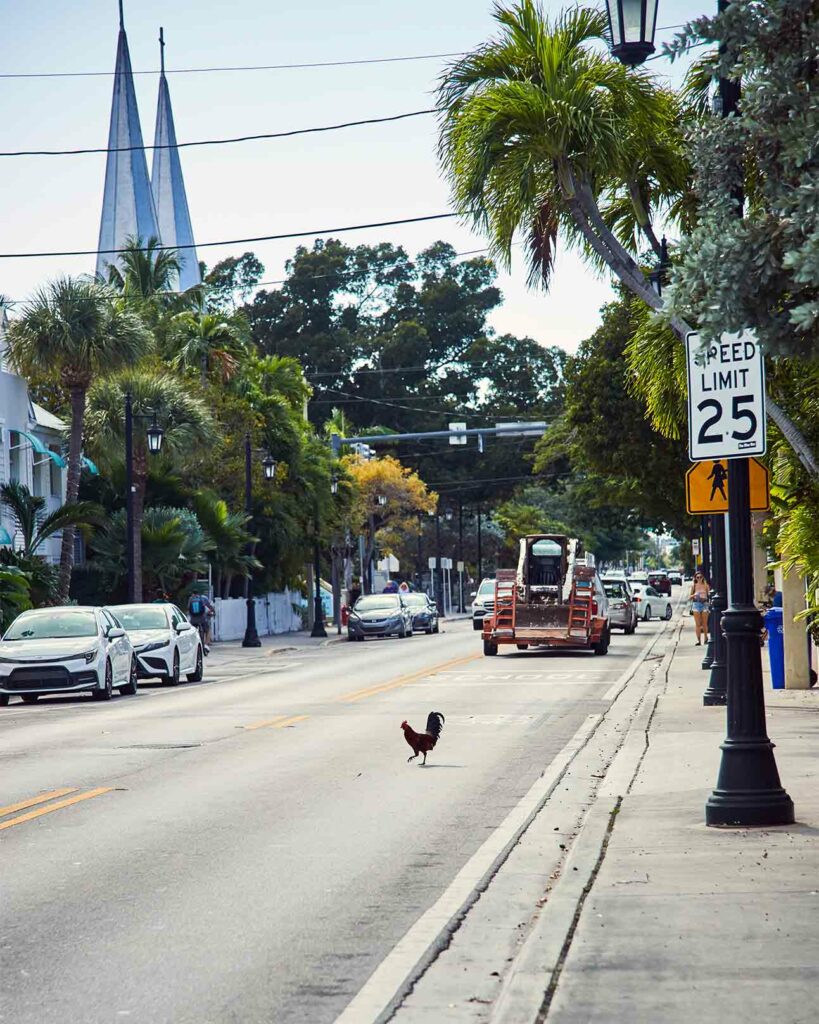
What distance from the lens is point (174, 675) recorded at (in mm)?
30781

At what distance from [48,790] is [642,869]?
6824 millimetres

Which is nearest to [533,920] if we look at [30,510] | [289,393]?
[30,510]

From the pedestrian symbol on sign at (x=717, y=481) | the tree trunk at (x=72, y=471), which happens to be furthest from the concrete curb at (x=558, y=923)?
the tree trunk at (x=72, y=471)

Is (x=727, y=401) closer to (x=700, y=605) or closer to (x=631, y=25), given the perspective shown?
(x=631, y=25)

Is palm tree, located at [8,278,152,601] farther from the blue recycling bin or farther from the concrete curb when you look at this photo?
the concrete curb

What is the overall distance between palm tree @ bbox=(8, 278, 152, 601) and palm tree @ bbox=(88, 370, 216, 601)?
3.62 m

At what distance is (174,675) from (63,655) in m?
5.27

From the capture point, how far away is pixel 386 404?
328ft

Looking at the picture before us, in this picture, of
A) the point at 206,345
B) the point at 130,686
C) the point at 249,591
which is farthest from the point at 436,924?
the point at 206,345

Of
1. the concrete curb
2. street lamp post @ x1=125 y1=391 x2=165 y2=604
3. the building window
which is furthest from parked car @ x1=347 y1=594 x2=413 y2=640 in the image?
the concrete curb

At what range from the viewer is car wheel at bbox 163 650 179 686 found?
30.7 metres

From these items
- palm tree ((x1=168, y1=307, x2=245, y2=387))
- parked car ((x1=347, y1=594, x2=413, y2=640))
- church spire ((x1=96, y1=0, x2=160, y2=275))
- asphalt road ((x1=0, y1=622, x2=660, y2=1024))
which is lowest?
asphalt road ((x1=0, y1=622, x2=660, y2=1024))

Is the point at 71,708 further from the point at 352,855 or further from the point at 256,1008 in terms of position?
the point at 256,1008

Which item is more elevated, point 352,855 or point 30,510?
point 30,510
